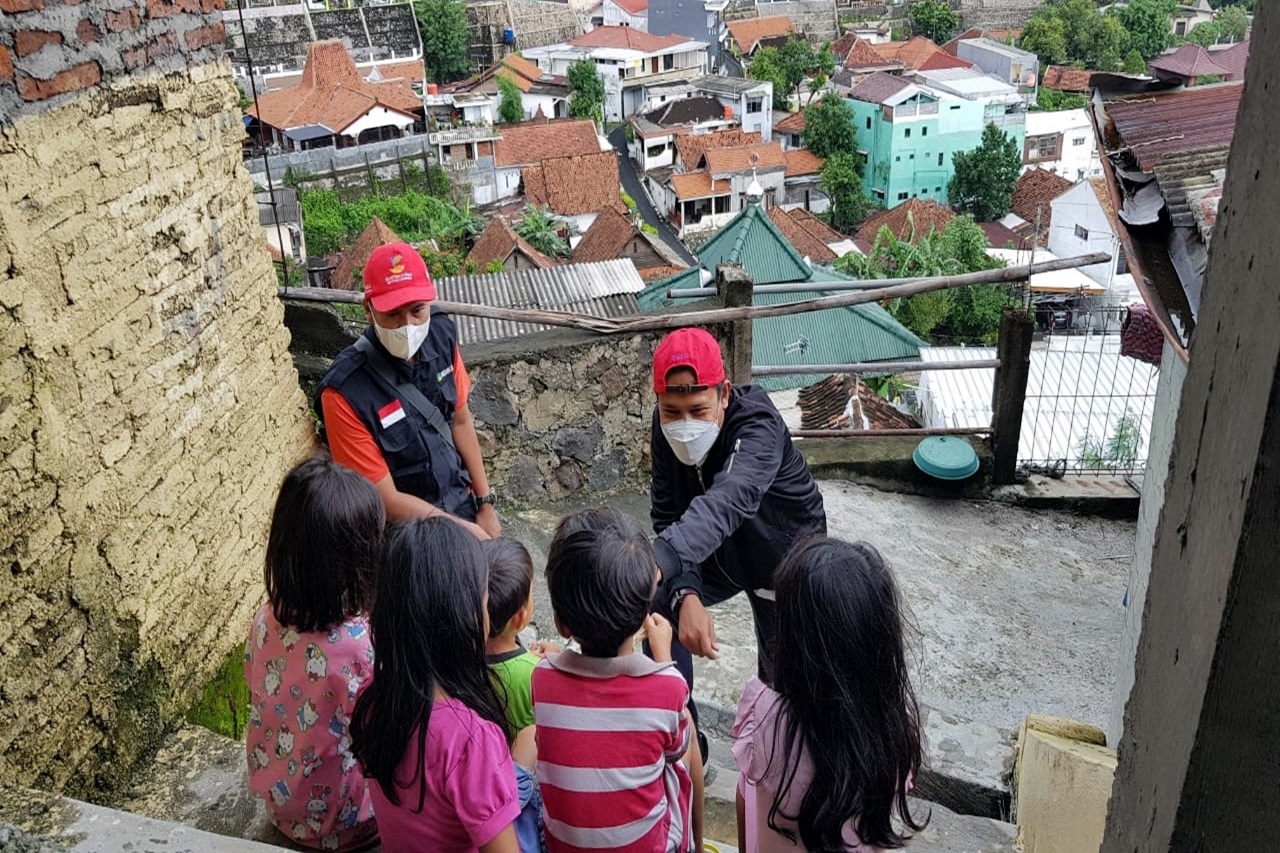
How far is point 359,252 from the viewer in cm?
2652

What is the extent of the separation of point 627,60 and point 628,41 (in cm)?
226

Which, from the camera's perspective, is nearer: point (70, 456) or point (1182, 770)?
point (1182, 770)

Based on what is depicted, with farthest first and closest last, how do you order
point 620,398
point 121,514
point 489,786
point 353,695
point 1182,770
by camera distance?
1. point 620,398
2. point 121,514
3. point 353,695
4. point 489,786
5. point 1182,770

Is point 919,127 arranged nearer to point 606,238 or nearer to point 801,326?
point 606,238

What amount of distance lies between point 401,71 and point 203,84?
46.0 metres

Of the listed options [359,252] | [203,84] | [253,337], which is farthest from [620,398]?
[359,252]

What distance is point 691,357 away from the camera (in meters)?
2.72

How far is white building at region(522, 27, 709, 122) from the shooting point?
50438mm

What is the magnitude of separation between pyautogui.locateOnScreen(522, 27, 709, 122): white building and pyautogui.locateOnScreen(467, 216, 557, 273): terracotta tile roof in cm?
2457

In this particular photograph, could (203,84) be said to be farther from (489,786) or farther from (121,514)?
(489,786)

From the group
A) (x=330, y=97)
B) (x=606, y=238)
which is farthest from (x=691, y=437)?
(x=330, y=97)

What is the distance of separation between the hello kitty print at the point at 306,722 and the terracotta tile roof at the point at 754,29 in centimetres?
5931

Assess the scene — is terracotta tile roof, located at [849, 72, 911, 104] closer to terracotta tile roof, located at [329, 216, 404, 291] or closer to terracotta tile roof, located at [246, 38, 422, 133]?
terracotta tile roof, located at [246, 38, 422, 133]

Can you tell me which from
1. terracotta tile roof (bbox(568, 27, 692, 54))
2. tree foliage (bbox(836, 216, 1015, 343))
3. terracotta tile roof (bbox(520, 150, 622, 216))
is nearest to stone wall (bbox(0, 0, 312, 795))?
tree foliage (bbox(836, 216, 1015, 343))
